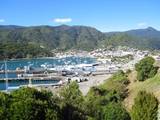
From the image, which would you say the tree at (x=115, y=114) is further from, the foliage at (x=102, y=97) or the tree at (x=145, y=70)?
Result: the tree at (x=145, y=70)

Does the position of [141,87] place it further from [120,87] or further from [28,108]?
[28,108]

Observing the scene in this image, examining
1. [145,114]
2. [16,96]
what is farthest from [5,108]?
[145,114]

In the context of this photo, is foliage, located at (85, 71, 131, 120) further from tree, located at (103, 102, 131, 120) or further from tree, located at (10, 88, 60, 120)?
tree, located at (10, 88, 60, 120)

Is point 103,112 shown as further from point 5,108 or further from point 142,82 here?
point 142,82

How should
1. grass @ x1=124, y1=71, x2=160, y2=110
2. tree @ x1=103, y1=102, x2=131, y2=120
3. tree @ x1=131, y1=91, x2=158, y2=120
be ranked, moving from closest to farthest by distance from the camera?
1. tree @ x1=131, y1=91, x2=158, y2=120
2. tree @ x1=103, y1=102, x2=131, y2=120
3. grass @ x1=124, y1=71, x2=160, y2=110

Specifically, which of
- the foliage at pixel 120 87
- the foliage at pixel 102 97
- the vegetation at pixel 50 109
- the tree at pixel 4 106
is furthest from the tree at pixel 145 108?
the foliage at pixel 120 87

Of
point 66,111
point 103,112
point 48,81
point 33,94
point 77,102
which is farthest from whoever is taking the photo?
point 48,81

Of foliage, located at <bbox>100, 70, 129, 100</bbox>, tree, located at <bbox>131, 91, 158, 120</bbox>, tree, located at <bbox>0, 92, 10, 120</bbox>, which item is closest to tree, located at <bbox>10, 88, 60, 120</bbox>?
tree, located at <bbox>0, 92, 10, 120</bbox>

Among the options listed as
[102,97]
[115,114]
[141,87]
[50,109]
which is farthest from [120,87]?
[50,109]
